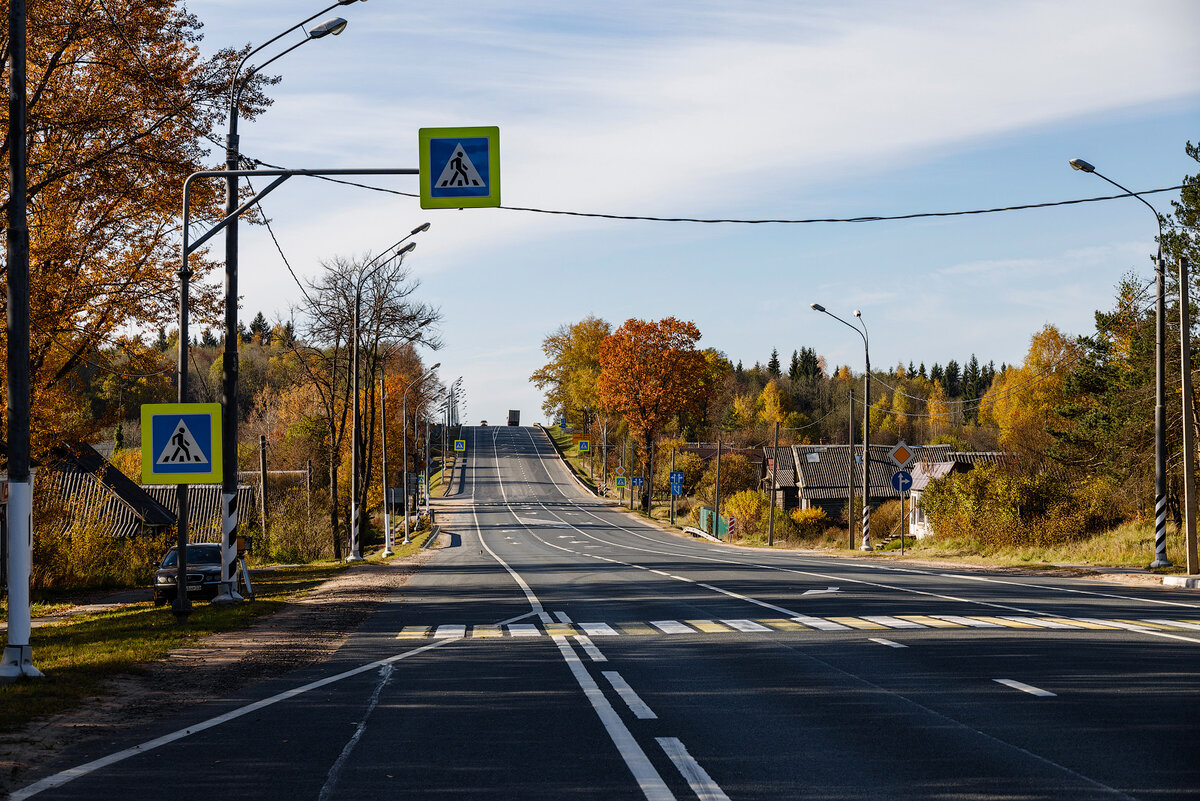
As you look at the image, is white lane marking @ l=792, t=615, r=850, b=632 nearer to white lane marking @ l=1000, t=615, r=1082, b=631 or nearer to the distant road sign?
white lane marking @ l=1000, t=615, r=1082, b=631

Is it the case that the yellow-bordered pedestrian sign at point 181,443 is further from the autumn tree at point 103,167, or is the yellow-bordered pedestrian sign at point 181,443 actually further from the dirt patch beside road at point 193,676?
the autumn tree at point 103,167

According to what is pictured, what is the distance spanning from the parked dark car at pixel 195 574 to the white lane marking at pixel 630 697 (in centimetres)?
1654

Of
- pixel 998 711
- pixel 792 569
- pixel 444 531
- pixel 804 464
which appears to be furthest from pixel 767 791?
pixel 804 464

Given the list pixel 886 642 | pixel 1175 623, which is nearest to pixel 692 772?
pixel 886 642

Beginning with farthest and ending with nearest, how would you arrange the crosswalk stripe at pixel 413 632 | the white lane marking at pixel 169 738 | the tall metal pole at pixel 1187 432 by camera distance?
the tall metal pole at pixel 1187 432 → the crosswalk stripe at pixel 413 632 → the white lane marking at pixel 169 738

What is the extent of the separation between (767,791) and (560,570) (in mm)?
25486

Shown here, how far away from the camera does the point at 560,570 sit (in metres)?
31.5

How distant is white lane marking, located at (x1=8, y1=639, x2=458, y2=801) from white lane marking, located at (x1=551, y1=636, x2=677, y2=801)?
8.19 ft

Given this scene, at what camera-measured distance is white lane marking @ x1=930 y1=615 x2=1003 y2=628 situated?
1453 centimetres

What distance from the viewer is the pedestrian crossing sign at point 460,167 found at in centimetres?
1441

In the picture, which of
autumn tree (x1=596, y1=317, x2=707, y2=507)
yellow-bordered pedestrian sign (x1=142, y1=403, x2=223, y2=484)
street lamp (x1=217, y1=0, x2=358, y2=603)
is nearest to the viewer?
yellow-bordered pedestrian sign (x1=142, y1=403, x2=223, y2=484)

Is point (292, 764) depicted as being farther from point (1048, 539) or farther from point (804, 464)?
point (804, 464)

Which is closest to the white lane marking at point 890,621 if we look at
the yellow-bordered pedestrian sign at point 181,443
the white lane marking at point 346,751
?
the white lane marking at point 346,751

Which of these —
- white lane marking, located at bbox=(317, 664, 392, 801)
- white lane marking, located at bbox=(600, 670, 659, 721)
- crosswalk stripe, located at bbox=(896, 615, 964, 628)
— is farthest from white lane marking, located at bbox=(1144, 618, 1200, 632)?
white lane marking, located at bbox=(317, 664, 392, 801)
